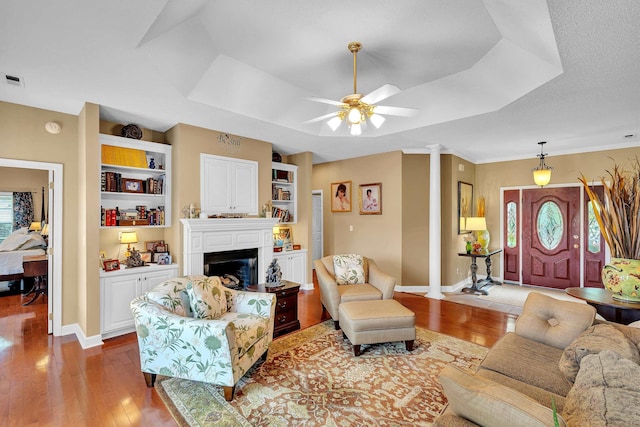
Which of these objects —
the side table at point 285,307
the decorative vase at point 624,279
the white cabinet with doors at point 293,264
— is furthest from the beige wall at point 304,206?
the decorative vase at point 624,279

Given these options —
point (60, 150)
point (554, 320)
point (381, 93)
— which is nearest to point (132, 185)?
point (60, 150)

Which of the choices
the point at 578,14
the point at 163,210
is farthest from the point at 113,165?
the point at 578,14

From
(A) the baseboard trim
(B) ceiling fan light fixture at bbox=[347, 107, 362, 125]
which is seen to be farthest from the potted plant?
(A) the baseboard trim

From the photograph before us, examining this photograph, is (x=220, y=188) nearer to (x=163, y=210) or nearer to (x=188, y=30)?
(x=163, y=210)

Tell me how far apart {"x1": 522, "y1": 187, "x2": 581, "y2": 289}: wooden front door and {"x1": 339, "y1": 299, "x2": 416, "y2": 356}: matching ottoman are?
4.37 metres

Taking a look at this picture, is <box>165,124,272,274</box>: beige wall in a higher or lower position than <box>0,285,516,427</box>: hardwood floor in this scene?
higher

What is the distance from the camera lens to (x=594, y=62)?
2.41 meters

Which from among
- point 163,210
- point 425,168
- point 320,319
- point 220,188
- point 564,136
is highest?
point 564,136

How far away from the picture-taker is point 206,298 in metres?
2.73

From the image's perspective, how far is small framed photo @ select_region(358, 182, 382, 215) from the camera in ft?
18.8

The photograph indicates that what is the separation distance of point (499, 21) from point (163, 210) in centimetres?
418

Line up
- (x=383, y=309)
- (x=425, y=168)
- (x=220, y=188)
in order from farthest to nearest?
(x=425, y=168)
(x=220, y=188)
(x=383, y=309)

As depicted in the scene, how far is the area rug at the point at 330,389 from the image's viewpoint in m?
2.09

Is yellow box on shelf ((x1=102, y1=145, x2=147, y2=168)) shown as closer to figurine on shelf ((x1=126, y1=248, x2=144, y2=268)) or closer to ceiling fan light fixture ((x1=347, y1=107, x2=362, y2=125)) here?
figurine on shelf ((x1=126, y1=248, x2=144, y2=268))
